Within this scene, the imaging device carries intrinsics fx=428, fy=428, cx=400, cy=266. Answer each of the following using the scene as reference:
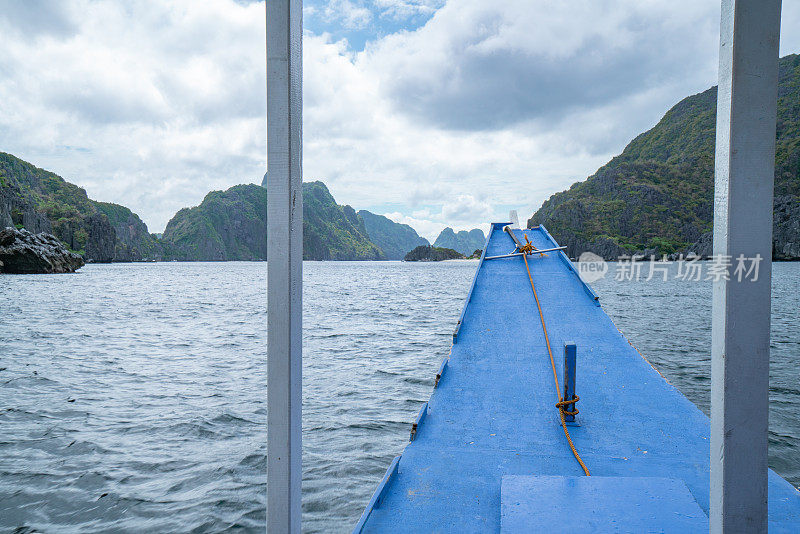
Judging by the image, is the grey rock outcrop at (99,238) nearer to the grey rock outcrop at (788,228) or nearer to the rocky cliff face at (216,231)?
the rocky cliff face at (216,231)

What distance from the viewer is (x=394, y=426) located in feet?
21.3

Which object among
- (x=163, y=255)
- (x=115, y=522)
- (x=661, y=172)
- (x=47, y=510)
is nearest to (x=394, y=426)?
(x=115, y=522)

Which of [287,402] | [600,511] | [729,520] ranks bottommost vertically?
[600,511]

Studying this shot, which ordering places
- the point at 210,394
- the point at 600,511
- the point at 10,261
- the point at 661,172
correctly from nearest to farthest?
1. the point at 600,511
2. the point at 210,394
3. the point at 10,261
4. the point at 661,172

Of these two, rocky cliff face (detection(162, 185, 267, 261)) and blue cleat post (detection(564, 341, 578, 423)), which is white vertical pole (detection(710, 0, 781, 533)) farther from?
rocky cliff face (detection(162, 185, 267, 261))

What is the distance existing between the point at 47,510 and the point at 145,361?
271 inches

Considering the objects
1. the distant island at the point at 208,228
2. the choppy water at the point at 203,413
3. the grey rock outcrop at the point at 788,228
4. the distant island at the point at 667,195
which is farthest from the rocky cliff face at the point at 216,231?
A: the choppy water at the point at 203,413

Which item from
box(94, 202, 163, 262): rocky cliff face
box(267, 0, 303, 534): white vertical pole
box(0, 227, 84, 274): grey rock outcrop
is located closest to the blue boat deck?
box(267, 0, 303, 534): white vertical pole

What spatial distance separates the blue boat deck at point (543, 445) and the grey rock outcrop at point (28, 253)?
51.4m

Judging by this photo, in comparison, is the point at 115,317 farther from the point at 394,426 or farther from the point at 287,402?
the point at 287,402

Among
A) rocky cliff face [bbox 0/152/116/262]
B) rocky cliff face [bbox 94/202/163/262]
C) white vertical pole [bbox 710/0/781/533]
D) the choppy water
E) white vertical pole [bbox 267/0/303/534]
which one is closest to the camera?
white vertical pole [bbox 710/0/781/533]

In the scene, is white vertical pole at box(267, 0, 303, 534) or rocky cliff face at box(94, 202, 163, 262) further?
rocky cliff face at box(94, 202, 163, 262)

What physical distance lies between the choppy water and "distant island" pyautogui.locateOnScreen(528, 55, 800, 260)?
74.8 m

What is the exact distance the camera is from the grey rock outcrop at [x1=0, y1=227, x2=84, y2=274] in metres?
41.5
